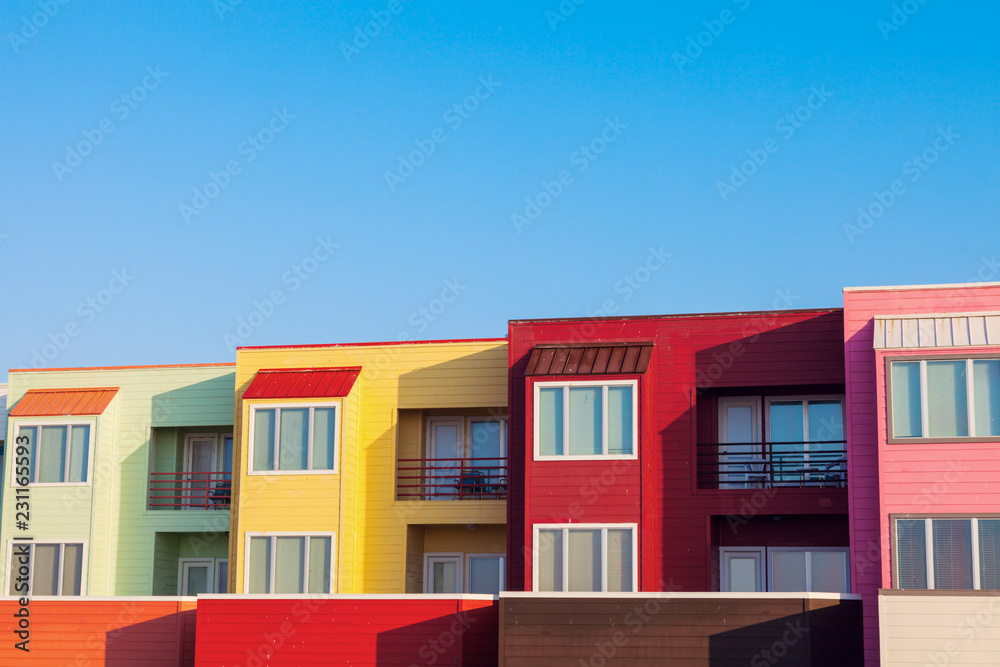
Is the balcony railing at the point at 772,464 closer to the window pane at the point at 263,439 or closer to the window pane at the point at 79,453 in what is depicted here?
the window pane at the point at 263,439

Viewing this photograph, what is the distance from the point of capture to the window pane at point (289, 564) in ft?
101

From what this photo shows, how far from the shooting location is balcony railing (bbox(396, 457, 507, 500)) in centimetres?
3253

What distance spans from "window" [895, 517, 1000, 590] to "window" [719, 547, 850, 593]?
14.7 ft

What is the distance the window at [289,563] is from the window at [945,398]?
1331 centimetres

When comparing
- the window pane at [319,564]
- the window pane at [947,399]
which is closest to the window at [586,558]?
the window pane at [319,564]

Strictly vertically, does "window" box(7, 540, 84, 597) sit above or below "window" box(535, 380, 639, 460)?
below

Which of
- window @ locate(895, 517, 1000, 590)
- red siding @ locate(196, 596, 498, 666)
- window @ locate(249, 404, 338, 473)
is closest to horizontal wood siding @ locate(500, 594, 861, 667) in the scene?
red siding @ locate(196, 596, 498, 666)

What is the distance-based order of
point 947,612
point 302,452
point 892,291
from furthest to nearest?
point 302,452
point 892,291
point 947,612

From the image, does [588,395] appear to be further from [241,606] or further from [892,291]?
[241,606]

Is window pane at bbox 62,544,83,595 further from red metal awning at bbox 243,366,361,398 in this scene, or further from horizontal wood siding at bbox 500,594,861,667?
horizontal wood siding at bbox 500,594,861,667

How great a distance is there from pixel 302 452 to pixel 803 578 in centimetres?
1197

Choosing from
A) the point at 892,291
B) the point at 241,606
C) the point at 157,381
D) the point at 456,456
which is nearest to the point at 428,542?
the point at 456,456

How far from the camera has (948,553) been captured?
2473cm

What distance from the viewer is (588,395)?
1142 inches
